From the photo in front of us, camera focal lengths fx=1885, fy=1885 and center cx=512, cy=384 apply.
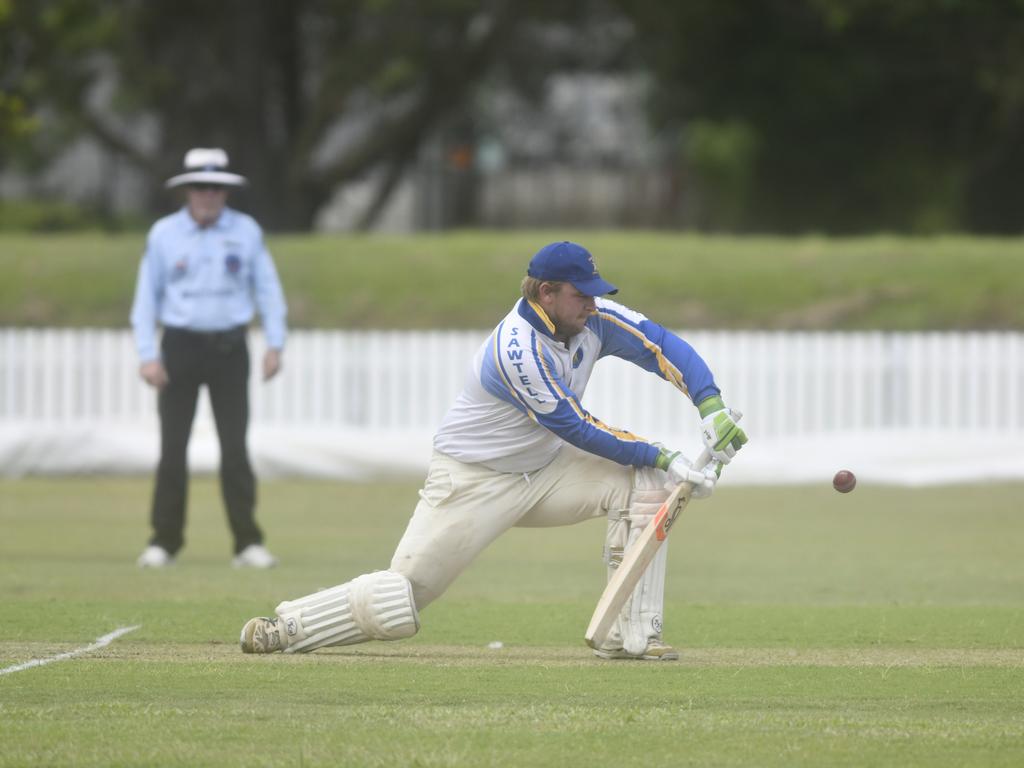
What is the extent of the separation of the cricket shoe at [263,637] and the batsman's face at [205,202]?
12.2ft

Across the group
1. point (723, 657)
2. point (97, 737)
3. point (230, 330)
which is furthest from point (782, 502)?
point (97, 737)

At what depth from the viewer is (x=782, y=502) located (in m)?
14.6

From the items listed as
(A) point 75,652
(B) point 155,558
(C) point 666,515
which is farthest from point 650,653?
(B) point 155,558

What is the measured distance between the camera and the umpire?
9992 millimetres

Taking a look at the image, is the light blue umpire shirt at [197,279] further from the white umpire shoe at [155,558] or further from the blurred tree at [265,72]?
the blurred tree at [265,72]

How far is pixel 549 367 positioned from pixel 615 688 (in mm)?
1243

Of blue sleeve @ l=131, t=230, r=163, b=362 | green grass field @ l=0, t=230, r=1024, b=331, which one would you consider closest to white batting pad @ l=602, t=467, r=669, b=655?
blue sleeve @ l=131, t=230, r=163, b=362

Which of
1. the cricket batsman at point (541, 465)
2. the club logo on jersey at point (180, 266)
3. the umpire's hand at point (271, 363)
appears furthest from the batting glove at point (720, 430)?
the club logo on jersey at point (180, 266)

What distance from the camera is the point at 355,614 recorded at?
265 inches

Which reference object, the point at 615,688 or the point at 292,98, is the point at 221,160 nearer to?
the point at 615,688

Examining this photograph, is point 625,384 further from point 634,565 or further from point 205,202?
point 634,565

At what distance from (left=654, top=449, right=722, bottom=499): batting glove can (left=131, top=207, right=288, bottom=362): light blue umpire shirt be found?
12.3 feet

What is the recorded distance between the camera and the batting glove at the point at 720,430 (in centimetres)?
670

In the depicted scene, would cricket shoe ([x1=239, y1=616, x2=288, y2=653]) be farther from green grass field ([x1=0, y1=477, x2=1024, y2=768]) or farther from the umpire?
the umpire
